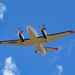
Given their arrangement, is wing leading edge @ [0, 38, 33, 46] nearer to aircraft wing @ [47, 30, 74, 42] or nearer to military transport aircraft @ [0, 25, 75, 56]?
military transport aircraft @ [0, 25, 75, 56]

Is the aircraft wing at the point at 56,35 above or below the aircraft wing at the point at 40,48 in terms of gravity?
above

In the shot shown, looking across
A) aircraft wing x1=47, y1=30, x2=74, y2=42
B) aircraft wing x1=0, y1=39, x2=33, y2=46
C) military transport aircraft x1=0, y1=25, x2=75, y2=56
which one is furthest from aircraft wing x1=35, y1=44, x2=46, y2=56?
aircraft wing x1=47, y1=30, x2=74, y2=42

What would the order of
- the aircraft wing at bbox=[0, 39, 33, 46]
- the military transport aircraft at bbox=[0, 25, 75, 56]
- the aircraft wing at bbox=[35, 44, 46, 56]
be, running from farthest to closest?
the aircraft wing at bbox=[35, 44, 46, 56] < the aircraft wing at bbox=[0, 39, 33, 46] < the military transport aircraft at bbox=[0, 25, 75, 56]

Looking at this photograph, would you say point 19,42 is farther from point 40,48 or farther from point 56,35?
point 56,35

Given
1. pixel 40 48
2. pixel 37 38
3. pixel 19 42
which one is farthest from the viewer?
pixel 19 42

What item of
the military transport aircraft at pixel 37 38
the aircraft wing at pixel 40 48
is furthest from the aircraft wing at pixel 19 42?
the aircraft wing at pixel 40 48

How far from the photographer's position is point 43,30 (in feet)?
344

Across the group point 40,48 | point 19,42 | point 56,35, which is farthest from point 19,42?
point 56,35

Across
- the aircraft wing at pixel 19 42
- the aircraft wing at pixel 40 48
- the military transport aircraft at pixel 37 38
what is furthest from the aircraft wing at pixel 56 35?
the aircraft wing at pixel 19 42

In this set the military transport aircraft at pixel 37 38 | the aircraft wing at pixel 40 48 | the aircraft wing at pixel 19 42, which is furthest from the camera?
the aircraft wing at pixel 40 48

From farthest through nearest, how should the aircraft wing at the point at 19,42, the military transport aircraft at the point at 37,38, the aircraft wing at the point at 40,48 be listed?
the aircraft wing at the point at 40,48, the aircraft wing at the point at 19,42, the military transport aircraft at the point at 37,38

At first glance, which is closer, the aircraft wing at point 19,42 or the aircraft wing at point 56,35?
the aircraft wing at point 56,35

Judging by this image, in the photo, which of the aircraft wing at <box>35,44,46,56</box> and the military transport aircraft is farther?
the aircraft wing at <box>35,44,46,56</box>

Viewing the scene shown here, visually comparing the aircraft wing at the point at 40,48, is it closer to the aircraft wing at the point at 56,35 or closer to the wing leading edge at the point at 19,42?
the wing leading edge at the point at 19,42
